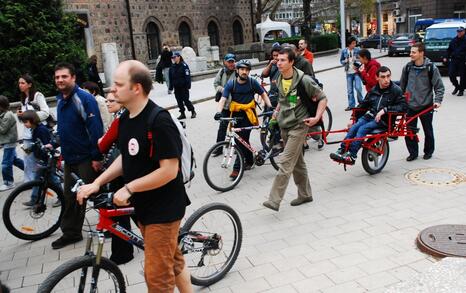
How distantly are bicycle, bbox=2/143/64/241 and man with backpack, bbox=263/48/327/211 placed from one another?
8.99 ft

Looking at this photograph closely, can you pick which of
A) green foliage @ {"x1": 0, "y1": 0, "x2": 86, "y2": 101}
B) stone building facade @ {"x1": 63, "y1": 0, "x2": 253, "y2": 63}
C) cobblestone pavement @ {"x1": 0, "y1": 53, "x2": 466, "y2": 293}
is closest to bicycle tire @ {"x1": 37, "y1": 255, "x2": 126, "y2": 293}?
cobblestone pavement @ {"x1": 0, "y1": 53, "x2": 466, "y2": 293}

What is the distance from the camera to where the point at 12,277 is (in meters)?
4.95

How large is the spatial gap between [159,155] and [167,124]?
0.21m

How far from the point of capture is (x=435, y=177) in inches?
267

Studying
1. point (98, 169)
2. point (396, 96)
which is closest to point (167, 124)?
point (98, 169)

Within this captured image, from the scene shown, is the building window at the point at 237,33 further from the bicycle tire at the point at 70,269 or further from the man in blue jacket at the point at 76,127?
the bicycle tire at the point at 70,269

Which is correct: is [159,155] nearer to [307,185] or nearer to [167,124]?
[167,124]

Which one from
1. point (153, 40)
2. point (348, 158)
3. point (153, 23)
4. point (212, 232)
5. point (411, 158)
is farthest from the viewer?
point (153, 40)

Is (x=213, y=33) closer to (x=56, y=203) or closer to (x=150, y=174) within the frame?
(x=56, y=203)

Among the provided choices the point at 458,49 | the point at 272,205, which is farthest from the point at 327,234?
the point at 458,49

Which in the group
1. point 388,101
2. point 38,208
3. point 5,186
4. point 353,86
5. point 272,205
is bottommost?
point 5,186

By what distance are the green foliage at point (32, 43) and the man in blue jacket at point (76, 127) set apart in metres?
11.3

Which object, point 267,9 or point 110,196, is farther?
point 267,9

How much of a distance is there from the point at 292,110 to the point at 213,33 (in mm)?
30537
